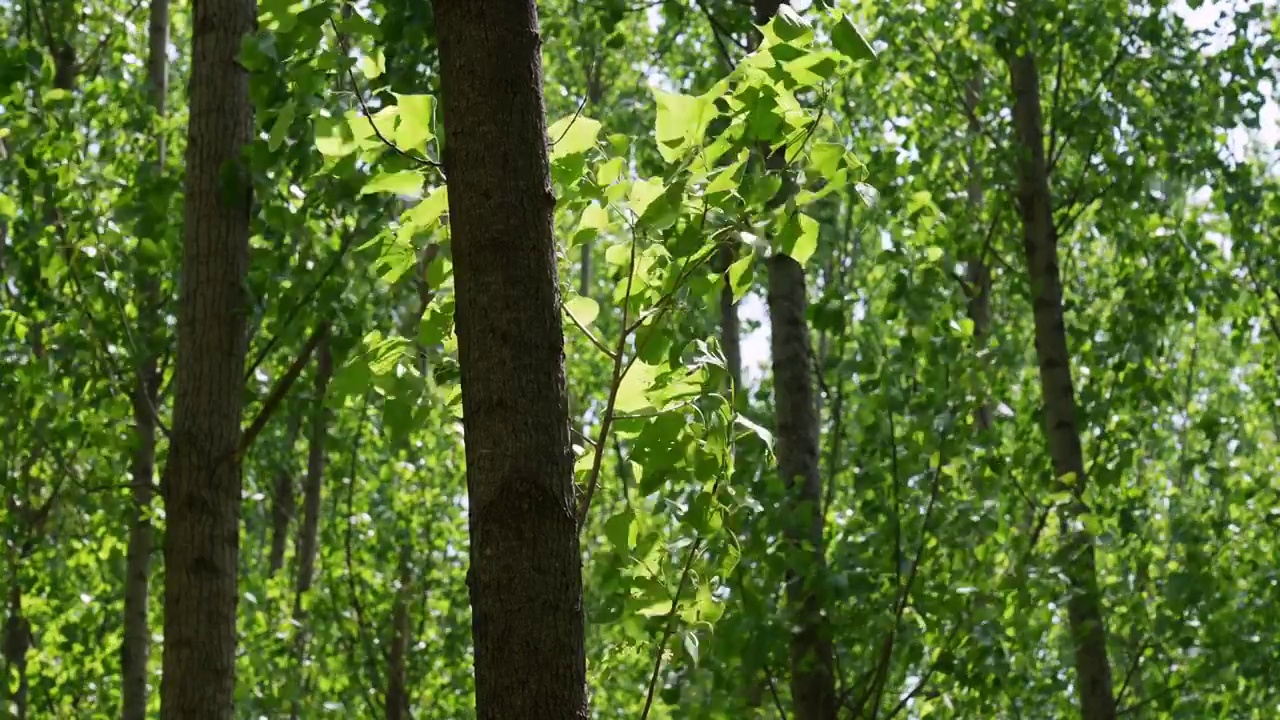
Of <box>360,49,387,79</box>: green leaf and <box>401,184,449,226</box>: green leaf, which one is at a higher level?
<box>360,49,387,79</box>: green leaf

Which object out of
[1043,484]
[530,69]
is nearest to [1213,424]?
[1043,484]

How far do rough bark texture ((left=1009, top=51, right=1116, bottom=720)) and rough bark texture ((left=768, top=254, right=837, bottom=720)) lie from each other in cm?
114

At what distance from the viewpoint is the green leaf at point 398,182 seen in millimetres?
2006

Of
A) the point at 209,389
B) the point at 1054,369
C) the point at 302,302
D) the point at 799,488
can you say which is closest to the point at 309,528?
the point at 1054,369

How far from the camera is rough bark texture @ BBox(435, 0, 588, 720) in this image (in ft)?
5.34

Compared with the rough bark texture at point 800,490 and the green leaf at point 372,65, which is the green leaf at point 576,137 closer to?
the green leaf at point 372,65

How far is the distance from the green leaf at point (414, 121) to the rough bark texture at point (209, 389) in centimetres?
208

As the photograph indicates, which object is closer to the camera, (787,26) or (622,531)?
(787,26)

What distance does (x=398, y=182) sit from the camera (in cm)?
201

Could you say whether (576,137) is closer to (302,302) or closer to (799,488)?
(302,302)

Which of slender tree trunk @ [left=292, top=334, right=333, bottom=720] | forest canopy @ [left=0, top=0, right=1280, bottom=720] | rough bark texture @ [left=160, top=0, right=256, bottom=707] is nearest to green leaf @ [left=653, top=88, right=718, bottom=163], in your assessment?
forest canopy @ [left=0, top=0, right=1280, bottom=720]

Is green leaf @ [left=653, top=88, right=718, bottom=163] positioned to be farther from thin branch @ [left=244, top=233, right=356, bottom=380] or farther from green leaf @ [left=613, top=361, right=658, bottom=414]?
thin branch @ [left=244, top=233, right=356, bottom=380]

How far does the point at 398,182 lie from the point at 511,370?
0.45m

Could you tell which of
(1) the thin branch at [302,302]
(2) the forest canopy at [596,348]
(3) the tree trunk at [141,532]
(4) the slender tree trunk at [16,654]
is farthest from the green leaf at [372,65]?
(4) the slender tree trunk at [16,654]
